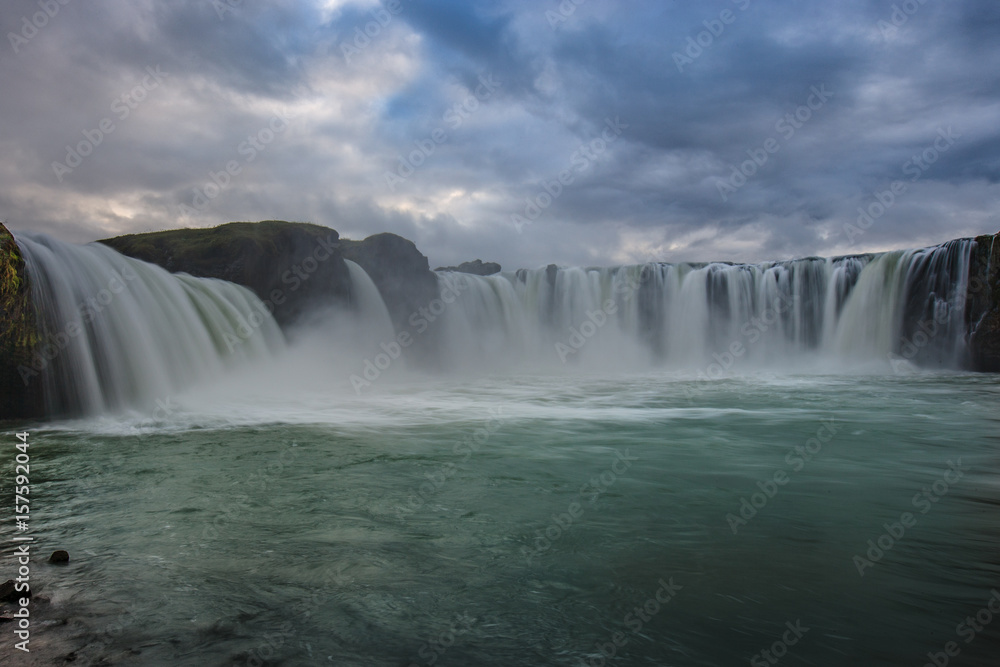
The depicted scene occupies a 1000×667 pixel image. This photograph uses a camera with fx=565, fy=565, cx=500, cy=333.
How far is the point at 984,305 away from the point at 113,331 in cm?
3345

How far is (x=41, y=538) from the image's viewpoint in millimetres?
4383

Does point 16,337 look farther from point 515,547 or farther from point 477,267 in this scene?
point 477,267

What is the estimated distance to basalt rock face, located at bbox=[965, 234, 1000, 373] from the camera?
2525 centimetres

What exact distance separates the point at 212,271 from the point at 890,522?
22.2 m

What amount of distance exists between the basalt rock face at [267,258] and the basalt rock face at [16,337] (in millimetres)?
10265

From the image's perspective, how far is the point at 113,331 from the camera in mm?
13023

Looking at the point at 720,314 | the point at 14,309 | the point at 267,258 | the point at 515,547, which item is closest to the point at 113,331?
the point at 14,309

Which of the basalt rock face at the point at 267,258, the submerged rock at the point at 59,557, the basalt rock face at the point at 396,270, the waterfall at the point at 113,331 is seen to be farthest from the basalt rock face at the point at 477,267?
the submerged rock at the point at 59,557

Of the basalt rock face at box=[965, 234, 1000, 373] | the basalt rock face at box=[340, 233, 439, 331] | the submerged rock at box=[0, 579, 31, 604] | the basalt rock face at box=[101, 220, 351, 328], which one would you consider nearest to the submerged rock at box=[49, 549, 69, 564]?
the submerged rock at box=[0, 579, 31, 604]

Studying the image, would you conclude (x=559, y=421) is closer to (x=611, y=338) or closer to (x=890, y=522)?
(x=890, y=522)

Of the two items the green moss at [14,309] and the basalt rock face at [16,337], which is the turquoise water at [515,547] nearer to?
the basalt rock face at [16,337]

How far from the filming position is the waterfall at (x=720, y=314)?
27.8 meters

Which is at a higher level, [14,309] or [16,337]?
[14,309]

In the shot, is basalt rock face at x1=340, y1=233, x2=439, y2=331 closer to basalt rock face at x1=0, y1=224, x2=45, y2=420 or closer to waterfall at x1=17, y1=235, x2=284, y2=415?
waterfall at x1=17, y1=235, x2=284, y2=415
